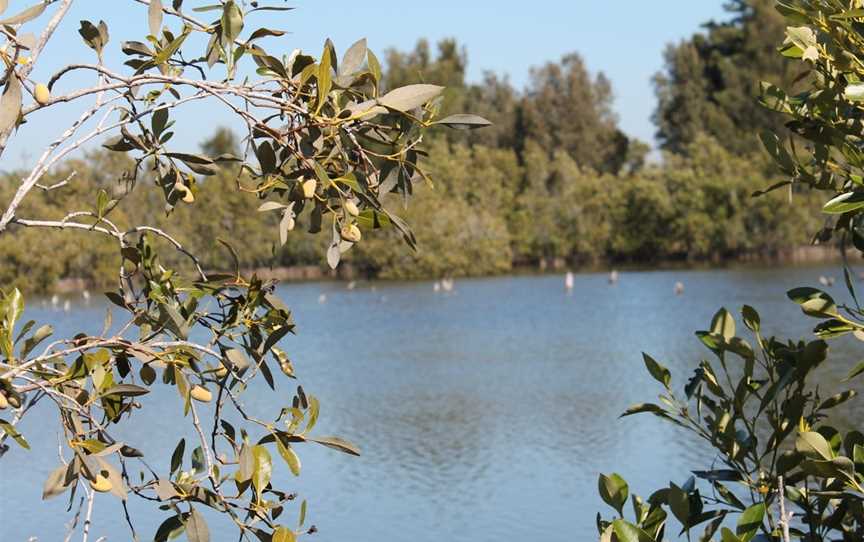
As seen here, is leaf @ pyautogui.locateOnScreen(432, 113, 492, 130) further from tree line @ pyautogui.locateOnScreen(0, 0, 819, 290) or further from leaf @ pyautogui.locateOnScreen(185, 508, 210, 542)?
tree line @ pyautogui.locateOnScreen(0, 0, 819, 290)

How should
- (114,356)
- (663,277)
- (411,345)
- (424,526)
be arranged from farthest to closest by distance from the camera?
1. (663,277)
2. (411,345)
3. (424,526)
4. (114,356)

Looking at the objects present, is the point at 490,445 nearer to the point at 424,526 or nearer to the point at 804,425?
the point at 424,526

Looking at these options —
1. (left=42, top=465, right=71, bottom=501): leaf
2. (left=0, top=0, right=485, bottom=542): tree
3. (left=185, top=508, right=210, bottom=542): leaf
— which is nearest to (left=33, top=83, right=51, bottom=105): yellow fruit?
(left=0, top=0, right=485, bottom=542): tree

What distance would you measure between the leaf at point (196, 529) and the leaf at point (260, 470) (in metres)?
0.09

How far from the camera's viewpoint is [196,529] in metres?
1.64

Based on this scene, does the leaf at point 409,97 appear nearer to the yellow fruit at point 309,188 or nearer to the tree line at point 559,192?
the yellow fruit at point 309,188

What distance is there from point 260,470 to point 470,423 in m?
12.9

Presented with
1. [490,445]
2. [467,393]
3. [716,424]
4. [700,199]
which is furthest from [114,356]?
[700,199]

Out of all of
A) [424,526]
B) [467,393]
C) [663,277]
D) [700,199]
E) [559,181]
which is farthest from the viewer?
[559,181]

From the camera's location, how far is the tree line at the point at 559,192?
155ft

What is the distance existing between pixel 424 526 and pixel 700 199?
1648 inches

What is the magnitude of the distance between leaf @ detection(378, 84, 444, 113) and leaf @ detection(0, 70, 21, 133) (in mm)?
460

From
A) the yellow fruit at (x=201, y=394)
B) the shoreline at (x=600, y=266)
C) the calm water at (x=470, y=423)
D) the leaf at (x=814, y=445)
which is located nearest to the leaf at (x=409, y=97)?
the yellow fruit at (x=201, y=394)

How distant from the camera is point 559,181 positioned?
56438 millimetres
